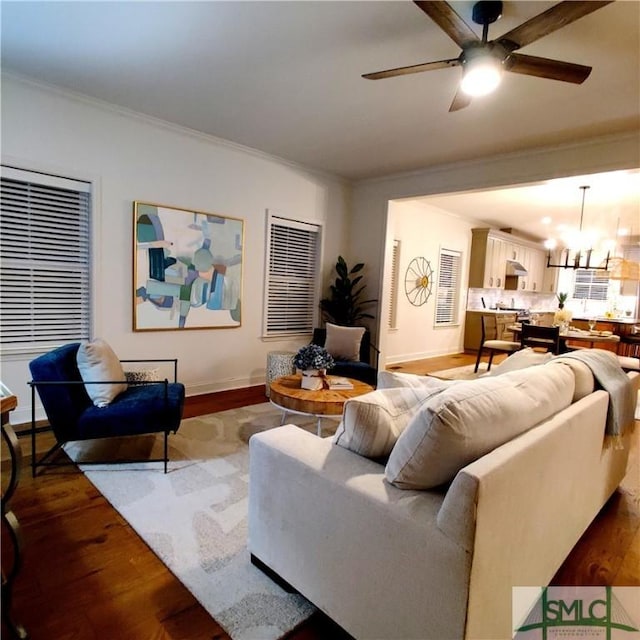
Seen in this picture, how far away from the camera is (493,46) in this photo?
2004 mm

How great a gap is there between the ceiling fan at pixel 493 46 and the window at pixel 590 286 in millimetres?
9937

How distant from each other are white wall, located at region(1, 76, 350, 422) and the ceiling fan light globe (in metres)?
2.94

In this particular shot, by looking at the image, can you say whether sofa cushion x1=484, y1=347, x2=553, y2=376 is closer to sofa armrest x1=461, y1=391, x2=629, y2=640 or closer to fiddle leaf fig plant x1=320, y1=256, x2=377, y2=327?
sofa armrest x1=461, y1=391, x2=629, y2=640

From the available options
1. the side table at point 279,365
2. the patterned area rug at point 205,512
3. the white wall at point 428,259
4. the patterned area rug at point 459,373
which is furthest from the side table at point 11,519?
the white wall at point 428,259

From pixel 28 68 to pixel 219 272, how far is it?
7.46 feet

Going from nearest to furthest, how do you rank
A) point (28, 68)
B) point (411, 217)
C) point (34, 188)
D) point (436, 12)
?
point (436, 12), point (28, 68), point (34, 188), point (411, 217)

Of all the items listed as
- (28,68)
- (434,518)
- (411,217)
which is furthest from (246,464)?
(411,217)

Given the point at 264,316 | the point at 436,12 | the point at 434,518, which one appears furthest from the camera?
the point at 264,316

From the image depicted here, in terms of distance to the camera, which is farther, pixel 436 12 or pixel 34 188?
pixel 34 188

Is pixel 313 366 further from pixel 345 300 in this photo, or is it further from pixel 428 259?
pixel 428 259

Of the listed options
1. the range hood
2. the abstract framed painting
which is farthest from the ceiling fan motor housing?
the range hood

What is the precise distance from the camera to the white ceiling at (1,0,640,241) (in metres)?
2.29

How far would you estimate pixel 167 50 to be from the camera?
8.78 feet

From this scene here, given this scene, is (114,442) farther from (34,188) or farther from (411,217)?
(411,217)
